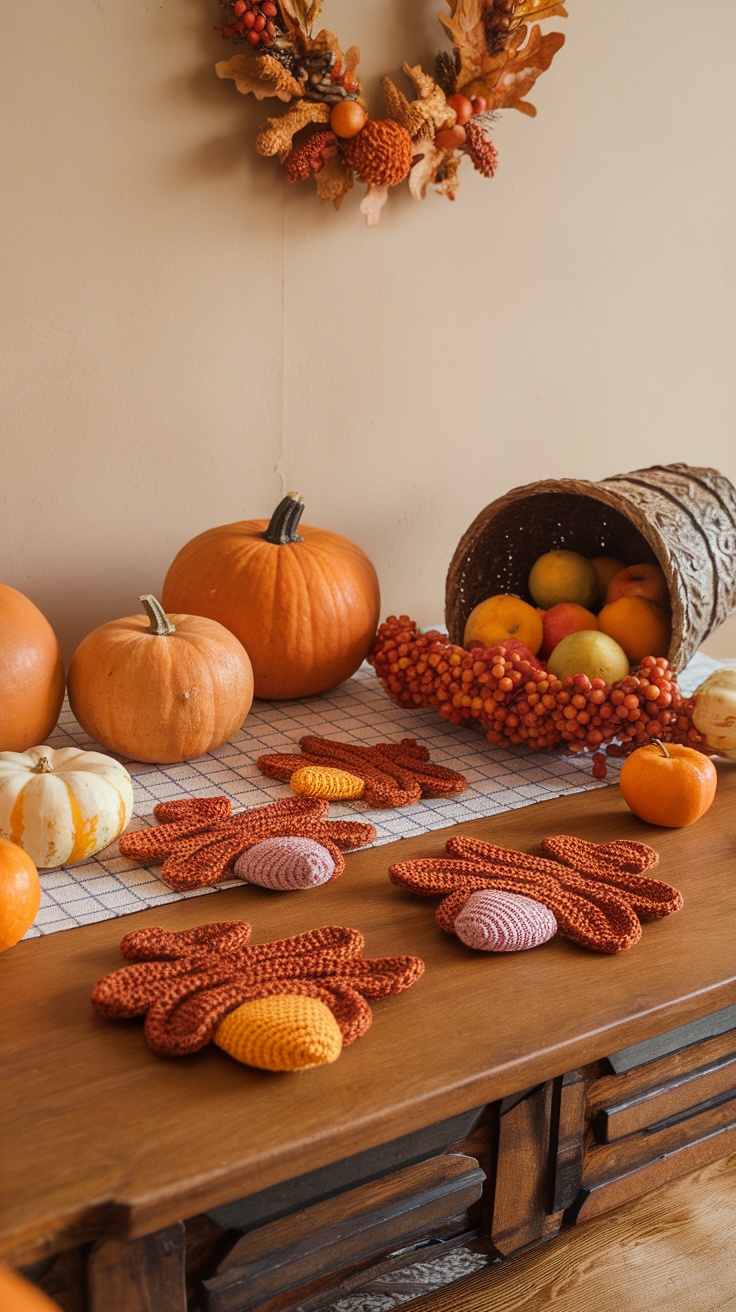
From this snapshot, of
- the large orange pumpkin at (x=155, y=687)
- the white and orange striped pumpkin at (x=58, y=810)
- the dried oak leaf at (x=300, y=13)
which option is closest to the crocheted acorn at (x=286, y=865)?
the white and orange striped pumpkin at (x=58, y=810)

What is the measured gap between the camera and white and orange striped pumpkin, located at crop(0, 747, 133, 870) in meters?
0.85

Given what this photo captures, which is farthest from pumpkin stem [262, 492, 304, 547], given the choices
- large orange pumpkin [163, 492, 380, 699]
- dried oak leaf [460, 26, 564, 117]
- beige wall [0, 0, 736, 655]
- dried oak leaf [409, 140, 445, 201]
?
dried oak leaf [460, 26, 564, 117]

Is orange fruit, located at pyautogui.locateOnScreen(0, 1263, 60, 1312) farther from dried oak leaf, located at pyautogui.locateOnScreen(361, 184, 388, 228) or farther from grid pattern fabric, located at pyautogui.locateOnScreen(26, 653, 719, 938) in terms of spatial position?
dried oak leaf, located at pyautogui.locateOnScreen(361, 184, 388, 228)

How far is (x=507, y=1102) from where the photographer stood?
717 millimetres

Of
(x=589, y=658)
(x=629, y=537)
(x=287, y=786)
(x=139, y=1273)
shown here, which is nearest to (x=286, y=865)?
(x=287, y=786)

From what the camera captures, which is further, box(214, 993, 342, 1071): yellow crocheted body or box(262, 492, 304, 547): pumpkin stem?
box(262, 492, 304, 547): pumpkin stem

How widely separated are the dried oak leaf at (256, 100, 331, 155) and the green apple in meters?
0.61

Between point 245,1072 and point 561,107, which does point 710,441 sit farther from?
point 245,1072

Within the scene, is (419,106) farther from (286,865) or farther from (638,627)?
(286,865)

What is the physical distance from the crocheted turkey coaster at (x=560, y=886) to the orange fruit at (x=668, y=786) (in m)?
0.07

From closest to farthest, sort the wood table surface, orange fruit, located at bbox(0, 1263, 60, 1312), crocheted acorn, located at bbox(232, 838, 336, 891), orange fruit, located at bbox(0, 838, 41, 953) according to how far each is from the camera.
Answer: orange fruit, located at bbox(0, 1263, 60, 1312) → the wood table surface → orange fruit, located at bbox(0, 838, 41, 953) → crocheted acorn, located at bbox(232, 838, 336, 891)

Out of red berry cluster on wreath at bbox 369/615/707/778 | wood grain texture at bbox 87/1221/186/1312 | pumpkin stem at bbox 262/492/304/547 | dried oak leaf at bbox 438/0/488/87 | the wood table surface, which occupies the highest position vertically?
dried oak leaf at bbox 438/0/488/87

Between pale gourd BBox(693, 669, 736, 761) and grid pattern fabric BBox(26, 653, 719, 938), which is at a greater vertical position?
pale gourd BBox(693, 669, 736, 761)

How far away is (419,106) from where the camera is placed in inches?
49.2
